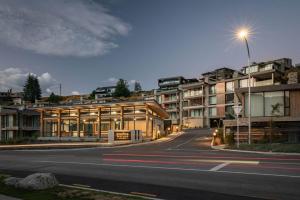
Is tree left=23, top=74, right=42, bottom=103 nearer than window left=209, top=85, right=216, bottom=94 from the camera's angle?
No

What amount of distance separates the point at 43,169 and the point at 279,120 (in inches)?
1093

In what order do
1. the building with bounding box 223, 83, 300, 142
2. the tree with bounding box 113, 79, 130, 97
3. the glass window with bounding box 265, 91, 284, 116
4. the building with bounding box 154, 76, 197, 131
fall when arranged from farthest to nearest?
the tree with bounding box 113, 79, 130, 97 < the building with bounding box 154, 76, 197, 131 < the glass window with bounding box 265, 91, 284, 116 < the building with bounding box 223, 83, 300, 142

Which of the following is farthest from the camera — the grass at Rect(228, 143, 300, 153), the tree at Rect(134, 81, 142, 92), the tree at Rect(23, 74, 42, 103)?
the tree at Rect(134, 81, 142, 92)

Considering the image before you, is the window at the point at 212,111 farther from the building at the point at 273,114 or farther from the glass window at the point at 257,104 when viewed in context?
the glass window at the point at 257,104

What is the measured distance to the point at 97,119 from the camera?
2135 inches

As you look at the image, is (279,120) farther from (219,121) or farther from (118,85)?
(118,85)

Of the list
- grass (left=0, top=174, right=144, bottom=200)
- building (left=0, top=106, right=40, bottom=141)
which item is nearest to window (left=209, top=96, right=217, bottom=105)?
building (left=0, top=106, right=40, bottom=141)

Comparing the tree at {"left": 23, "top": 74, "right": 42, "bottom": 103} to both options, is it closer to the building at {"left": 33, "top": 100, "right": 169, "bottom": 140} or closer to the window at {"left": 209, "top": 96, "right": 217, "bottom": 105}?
the building at {"left": 33, "top": 100, "right": 169, "bottom": 140}

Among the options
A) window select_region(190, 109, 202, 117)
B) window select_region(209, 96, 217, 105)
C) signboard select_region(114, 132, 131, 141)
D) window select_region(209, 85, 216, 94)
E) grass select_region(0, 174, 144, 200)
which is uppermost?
window select_region(209, 85, 216, 94)

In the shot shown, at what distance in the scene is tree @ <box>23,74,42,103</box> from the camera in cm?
12538

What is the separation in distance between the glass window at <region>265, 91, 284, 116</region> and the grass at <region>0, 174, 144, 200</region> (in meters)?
31.2

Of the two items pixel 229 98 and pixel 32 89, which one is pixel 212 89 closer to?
pixel 229 98

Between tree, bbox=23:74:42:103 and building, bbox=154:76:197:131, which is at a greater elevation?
tree, bbox=23:74:42:103

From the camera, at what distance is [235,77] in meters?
84.5
